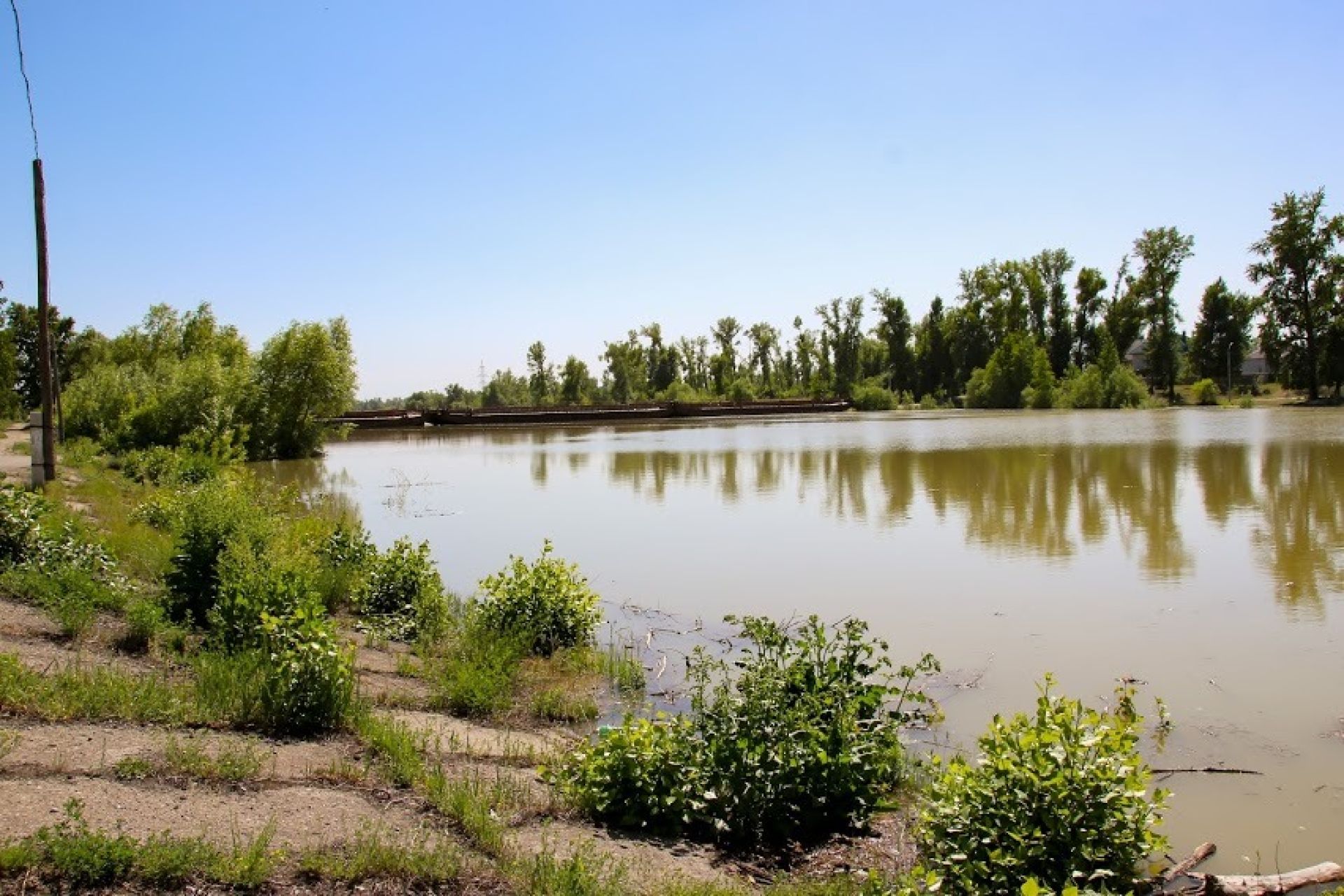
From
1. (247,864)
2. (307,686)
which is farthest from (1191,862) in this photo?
(307,686)

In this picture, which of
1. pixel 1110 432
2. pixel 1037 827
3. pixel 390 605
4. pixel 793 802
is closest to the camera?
pixel 1037 827

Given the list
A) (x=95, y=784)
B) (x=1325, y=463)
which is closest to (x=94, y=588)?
(x=95, y=784)

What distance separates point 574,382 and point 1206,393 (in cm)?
5840

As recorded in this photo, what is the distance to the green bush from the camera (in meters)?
3.93

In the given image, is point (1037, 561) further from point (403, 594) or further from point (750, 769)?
point (750, 769)

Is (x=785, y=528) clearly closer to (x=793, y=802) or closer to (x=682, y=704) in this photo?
(x=682, y=704)

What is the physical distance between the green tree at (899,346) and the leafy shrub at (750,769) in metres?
93.2

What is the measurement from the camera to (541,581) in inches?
385

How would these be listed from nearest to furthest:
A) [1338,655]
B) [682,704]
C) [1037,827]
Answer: [1037,827] → [682,704] → [1338,655]

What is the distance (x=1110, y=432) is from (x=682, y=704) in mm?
38751

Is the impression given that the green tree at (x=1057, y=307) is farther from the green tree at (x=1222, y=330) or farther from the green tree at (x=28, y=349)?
the green tree at (x=28, y=349)

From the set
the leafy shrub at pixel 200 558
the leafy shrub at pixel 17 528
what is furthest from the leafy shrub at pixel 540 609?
the leafy shrub at pixel 17 528

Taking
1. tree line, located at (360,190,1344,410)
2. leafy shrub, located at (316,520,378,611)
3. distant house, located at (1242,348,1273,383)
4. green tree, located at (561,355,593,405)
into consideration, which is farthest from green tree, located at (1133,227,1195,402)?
leafy shrub, located at (316,520,378,611)

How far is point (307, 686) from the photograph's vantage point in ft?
19.9
